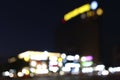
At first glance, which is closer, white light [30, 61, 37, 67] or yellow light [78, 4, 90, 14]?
white light [30, 61, 37, 67]

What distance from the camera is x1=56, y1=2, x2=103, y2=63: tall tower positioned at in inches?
2731

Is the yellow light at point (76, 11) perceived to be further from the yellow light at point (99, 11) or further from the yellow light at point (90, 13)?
the yellow light at point (99, 11)

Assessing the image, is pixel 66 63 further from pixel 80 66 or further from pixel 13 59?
pixel 13 59

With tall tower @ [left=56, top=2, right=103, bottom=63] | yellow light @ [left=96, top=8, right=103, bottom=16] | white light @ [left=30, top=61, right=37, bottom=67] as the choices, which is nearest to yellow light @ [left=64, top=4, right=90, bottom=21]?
tall tower @ [left=56, top=2, right=103, bottom=63]

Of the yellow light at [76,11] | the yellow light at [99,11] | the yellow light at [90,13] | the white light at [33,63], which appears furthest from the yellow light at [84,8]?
the white light at [33,63]

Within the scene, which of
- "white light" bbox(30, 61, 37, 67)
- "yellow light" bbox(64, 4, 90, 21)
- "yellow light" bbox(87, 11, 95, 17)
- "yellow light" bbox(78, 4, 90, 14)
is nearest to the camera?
"white light" bbox(30, 61, 37, 67)

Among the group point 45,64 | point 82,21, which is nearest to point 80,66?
point 45,64

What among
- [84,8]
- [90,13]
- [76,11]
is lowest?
[90,13]

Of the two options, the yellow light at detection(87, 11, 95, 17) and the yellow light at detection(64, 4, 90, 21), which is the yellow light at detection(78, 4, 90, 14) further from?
the yellow light at detection(87, 11, 95, 17)

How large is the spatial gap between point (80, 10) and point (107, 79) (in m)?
62.8

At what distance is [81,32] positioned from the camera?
7694cm

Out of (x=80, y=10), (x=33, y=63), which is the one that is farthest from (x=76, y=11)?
(x=33, y=63)

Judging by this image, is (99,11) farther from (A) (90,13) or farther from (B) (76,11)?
(B) (76,11)

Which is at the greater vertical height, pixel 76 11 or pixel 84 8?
pixel 76 11
